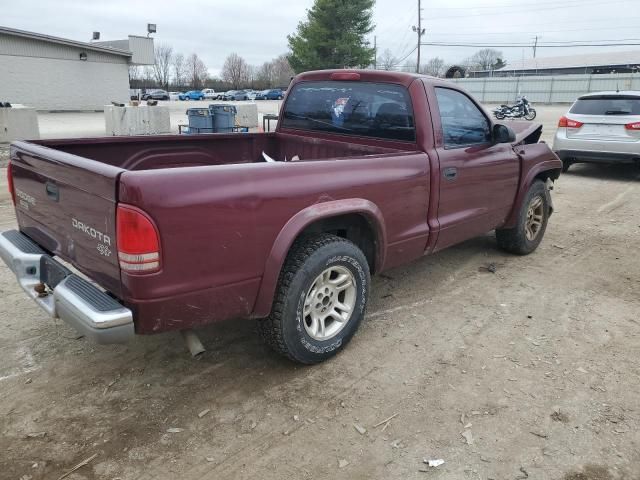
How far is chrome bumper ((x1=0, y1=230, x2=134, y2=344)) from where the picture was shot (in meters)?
2.45

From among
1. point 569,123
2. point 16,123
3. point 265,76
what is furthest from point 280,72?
point 569,123

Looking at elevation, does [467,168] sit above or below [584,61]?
below

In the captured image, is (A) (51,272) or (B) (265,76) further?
(B) (265,76)

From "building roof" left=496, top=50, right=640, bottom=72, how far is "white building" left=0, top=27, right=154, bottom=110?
6089cm

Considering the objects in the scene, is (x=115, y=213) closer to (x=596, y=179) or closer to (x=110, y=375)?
(x=110, y=375)

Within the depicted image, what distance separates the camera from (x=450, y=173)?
4.07 meters

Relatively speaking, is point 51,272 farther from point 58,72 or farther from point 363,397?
point 58,72

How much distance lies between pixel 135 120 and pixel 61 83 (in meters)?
17.2

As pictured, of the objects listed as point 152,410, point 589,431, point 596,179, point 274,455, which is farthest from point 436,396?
point 596,179

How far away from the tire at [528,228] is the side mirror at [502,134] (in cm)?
93

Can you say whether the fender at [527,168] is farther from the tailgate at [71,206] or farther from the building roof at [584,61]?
the building roof at [584,61]

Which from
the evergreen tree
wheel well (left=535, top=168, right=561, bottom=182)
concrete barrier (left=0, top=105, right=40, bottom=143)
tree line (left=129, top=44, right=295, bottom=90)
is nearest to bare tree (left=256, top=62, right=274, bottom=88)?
tree line (left=129, top=44, right=295, bottom=90)

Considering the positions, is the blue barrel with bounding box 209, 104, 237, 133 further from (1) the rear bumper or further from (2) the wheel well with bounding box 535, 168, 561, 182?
(2) the wheel well with bounding box 535, 168, 561, 182

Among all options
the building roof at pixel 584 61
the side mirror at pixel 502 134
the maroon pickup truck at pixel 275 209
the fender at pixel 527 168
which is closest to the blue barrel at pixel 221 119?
the maroon pickup truck at pixel 275 209
